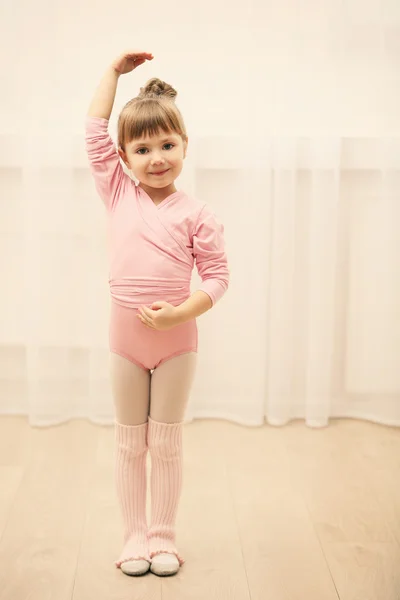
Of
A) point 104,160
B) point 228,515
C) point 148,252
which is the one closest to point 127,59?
point 104,160

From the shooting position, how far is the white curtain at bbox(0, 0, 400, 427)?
2.04 m

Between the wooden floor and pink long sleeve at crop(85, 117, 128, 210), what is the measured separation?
704 mm

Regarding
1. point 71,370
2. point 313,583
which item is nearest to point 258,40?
point 71,370

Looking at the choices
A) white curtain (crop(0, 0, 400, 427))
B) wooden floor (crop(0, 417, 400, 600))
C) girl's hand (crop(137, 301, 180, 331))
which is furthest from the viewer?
white curtain (crop(0, 0, 400, 427))

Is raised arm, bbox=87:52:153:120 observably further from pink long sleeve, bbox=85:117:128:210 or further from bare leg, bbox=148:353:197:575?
bare leg, bbox=148:353:197:575

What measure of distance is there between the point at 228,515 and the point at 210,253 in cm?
66

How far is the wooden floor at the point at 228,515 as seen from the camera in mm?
1411

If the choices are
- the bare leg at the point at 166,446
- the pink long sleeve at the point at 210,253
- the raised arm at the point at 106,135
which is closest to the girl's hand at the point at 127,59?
the raised arm at the point at 106,135

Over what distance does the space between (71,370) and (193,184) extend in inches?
25.7

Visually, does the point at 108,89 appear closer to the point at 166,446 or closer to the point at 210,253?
the point at 210,253

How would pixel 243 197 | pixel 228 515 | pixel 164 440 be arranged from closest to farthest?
1. pixel 164 440
2. pixel 228 515
3. pixel 243 197

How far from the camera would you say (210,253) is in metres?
1.35

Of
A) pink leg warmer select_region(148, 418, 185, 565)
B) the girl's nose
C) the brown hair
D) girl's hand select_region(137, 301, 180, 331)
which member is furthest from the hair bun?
pink leg warmer select_region(148, 418, 185, 565)

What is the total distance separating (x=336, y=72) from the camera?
6.85ft
